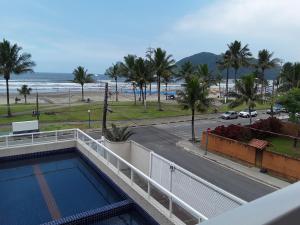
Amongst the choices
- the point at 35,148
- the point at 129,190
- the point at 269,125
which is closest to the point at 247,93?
the point at 269,125

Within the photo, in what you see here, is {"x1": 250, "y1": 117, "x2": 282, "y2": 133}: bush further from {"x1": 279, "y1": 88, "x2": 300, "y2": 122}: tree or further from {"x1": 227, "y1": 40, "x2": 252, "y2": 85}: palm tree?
{"x1": 227, "y1": 40, "x2": 252, "y2": 85}: palm tree

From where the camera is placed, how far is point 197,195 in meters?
8.07

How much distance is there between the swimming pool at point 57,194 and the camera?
9.49m

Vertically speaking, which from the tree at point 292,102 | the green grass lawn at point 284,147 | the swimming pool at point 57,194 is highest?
the tree at point 292,102

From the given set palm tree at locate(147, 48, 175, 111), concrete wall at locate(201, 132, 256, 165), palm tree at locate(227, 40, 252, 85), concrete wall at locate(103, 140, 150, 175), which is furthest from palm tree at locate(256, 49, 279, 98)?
concrete wall at locate(103, 140, 150, 175)

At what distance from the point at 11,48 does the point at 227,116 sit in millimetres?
31411

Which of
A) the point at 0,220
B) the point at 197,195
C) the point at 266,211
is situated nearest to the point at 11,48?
the point at 0,220

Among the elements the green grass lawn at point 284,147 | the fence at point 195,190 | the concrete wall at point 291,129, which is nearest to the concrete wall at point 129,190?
the fence at point 195,190

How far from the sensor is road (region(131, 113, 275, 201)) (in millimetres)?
18094

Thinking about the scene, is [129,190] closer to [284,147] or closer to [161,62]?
[284,147]

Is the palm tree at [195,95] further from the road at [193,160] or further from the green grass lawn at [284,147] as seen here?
the green grass lawn at [284,147]

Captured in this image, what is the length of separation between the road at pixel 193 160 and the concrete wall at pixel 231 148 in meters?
1.92

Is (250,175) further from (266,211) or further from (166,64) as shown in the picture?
(166,64)

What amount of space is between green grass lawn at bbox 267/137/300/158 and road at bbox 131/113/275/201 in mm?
5815
